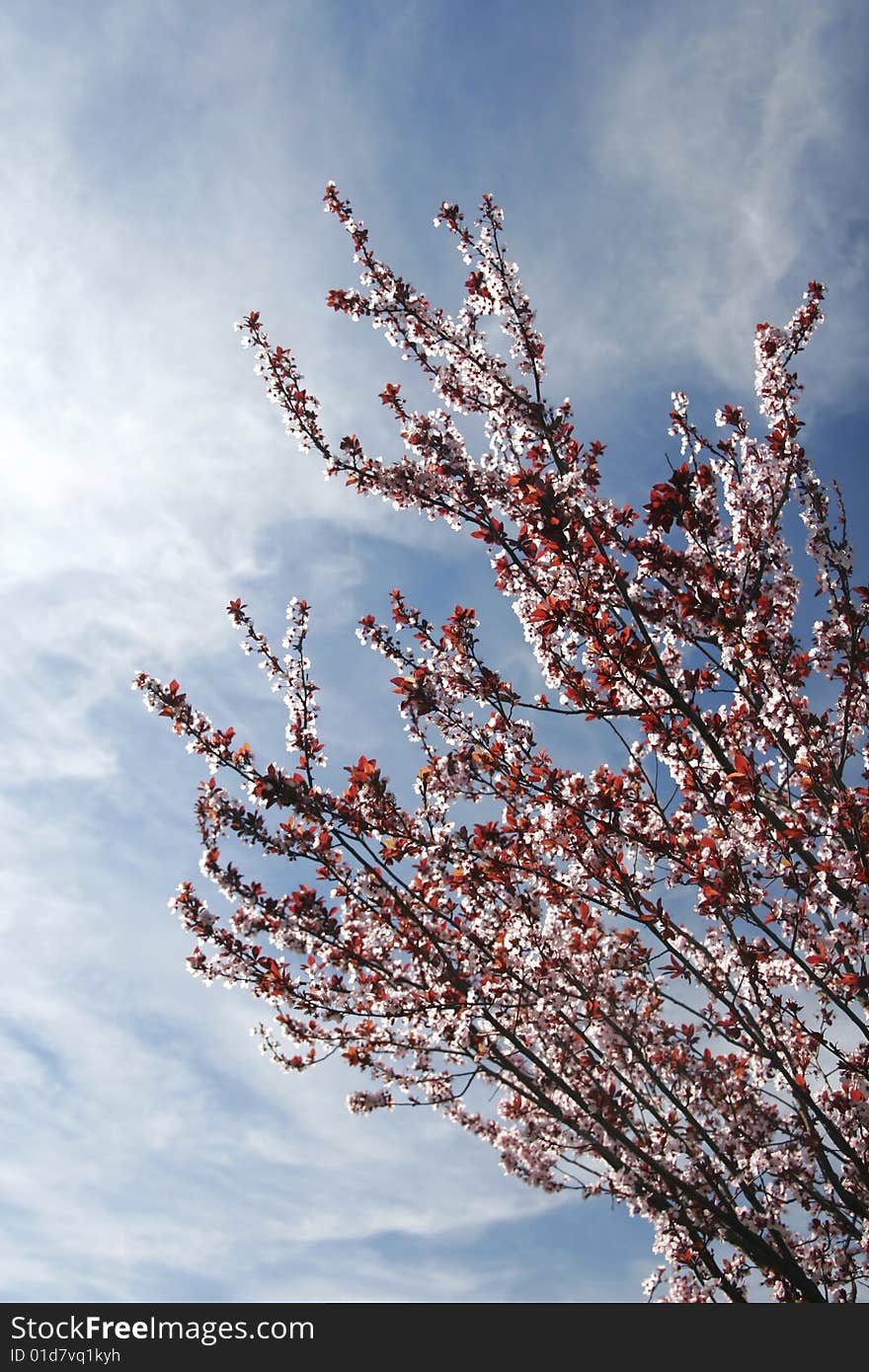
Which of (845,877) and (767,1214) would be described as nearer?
(845,877)

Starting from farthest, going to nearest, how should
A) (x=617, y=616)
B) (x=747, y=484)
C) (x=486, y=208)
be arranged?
(x=486, y=208) < (x=747, y=484) < (x=617, y=616)

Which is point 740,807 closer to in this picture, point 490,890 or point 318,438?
point 490,890

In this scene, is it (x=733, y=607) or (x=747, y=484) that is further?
(x=747, y=484)

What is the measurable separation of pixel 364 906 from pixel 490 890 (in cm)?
99

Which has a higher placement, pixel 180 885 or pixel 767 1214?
pixel 180 885

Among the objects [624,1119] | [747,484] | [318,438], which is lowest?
[624,1119]

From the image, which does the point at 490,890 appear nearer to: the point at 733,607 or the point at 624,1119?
the point at 624,1119

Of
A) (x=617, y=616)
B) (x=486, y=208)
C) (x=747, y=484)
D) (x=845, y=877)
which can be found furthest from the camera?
(x=486, y=208)

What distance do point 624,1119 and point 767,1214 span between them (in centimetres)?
139

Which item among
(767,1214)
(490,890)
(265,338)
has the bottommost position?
(767,1214)

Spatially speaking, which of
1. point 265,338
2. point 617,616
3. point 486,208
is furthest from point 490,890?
point 486,208

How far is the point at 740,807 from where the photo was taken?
5.20 meters

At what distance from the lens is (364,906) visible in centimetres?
586

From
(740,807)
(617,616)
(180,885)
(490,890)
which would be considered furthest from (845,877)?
(180,885)
